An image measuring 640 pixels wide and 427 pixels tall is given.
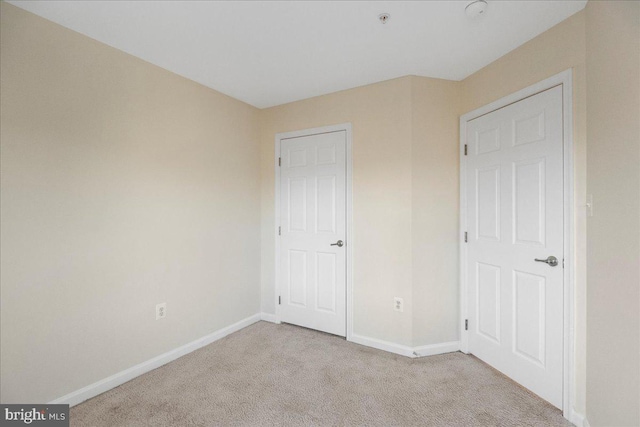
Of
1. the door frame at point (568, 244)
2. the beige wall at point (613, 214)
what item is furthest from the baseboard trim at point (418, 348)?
the beige wall at point (613, 214)

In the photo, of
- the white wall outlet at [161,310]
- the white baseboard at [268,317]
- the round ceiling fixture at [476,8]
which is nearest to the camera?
the round ceiling fixture at [476,8]

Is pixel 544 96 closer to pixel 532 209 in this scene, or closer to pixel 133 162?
pixel 532 209

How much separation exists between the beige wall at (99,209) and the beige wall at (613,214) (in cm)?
276

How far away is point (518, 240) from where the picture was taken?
2.07 m

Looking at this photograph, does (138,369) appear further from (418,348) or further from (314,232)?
(418,348)

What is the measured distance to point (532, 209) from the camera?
1957mm

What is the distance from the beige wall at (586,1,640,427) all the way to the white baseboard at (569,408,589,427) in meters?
0.06

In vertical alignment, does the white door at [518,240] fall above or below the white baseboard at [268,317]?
above

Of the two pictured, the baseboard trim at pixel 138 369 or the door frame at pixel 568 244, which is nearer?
the door frame at pixel 568 244

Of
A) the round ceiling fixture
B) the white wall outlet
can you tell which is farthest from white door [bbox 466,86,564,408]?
the white wall outlet

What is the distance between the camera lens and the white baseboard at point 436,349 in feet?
8.13

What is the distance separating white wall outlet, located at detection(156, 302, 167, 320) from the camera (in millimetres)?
2342

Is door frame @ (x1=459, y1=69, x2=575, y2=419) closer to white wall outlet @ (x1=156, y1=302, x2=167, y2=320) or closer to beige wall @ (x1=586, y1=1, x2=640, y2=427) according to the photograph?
beige wall @ (x1=586, y1=1, x2=640, y2=427)

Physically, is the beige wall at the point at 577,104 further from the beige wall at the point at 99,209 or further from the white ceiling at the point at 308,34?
A: the beige wall at the point at 99,209
